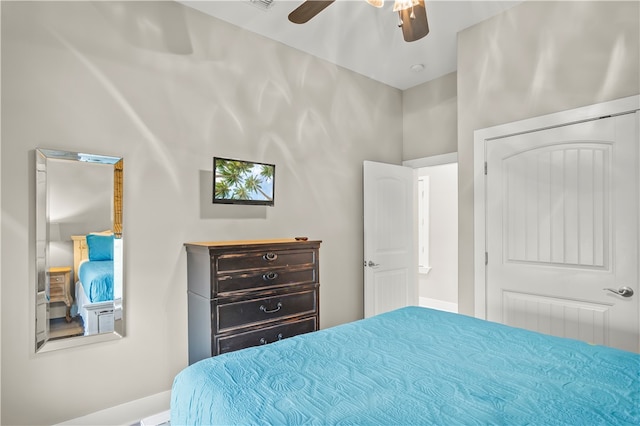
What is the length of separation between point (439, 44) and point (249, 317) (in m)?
2.94

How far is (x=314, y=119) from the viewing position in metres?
3.63

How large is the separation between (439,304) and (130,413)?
4.34 m

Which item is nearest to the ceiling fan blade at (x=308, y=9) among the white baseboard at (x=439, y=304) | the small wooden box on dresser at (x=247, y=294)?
the small wooden box on dresser at (x=247, y=294)

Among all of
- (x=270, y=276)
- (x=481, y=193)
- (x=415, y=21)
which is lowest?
(x=270, y=276)

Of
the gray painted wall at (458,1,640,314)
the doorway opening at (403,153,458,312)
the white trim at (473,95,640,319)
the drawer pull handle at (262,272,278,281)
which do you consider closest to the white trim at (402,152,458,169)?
the gray painted wall at (458,1,640,314)

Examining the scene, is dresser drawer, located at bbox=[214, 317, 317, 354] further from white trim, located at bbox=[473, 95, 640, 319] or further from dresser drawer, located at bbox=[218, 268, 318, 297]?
white trim, located at bbox=[473, 95, 640, 319]

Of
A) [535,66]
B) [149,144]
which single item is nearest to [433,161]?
[535,66]

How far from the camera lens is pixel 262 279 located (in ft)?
8.70

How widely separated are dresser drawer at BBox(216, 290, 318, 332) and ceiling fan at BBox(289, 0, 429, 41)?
6.05ft

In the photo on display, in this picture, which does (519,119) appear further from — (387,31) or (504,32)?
(387,31)

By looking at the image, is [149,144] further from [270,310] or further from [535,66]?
[535,66]

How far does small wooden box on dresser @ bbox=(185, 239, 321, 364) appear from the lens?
2445 millimetres

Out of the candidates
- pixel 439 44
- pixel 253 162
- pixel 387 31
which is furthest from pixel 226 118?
pixel 439 44

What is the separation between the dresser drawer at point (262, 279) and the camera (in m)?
2.47
